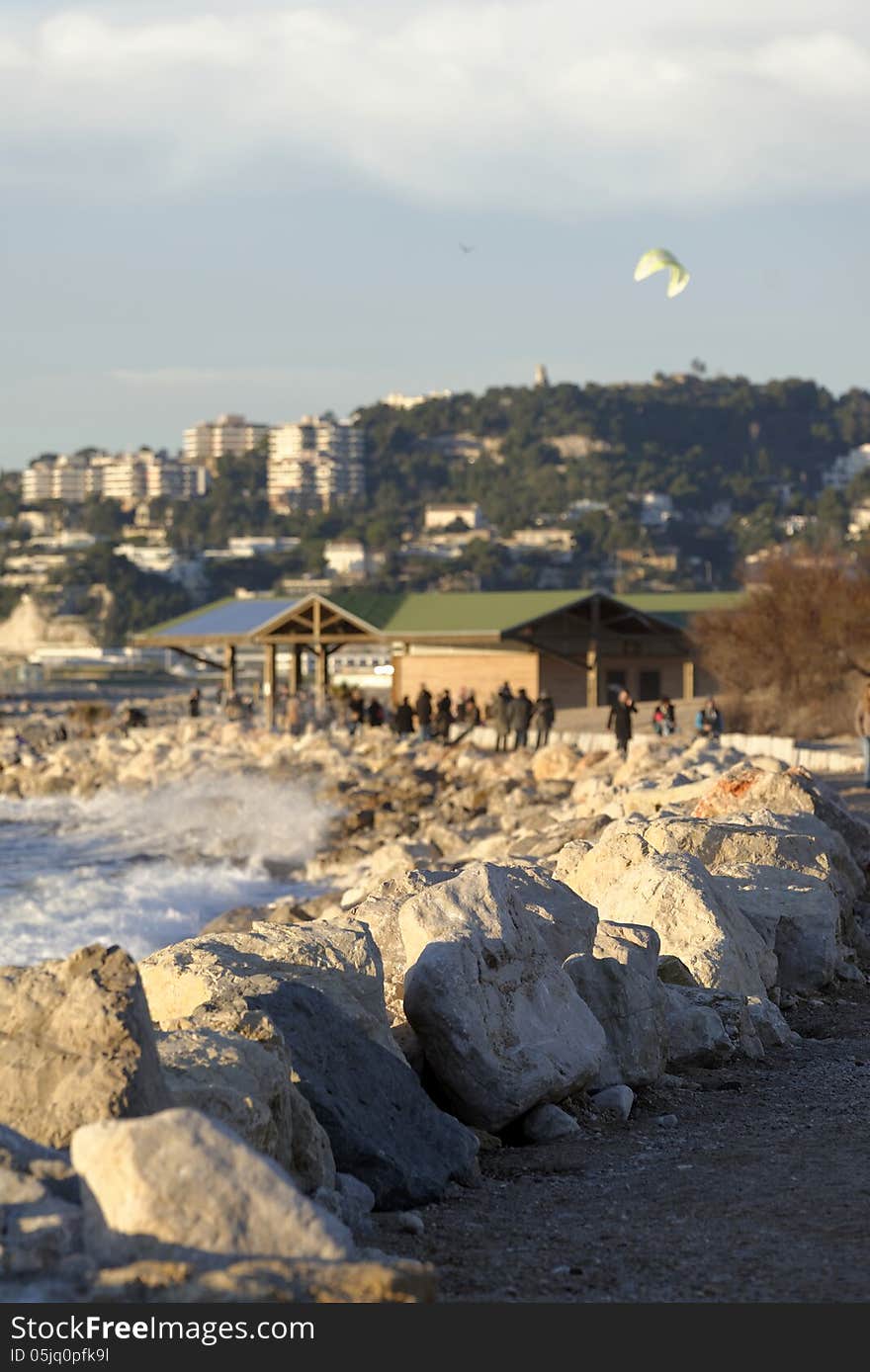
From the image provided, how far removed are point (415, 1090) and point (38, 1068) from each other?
167 cm

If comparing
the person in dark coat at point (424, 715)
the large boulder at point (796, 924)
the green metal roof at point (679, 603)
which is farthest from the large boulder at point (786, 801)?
the green metal roof at point (679, 603)

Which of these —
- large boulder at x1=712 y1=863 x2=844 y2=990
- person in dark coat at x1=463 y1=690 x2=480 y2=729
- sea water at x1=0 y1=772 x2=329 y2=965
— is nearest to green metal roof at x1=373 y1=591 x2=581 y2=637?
person in dark coat at x1=463 y1=690 x2=480 y2=729

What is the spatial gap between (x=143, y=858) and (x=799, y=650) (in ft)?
51.1

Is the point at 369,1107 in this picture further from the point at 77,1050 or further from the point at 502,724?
the point at 502,724

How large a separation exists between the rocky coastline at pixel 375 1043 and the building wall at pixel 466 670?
31.1 meters

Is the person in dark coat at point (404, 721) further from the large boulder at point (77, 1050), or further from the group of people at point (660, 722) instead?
the large boulder at point (77, 1050)

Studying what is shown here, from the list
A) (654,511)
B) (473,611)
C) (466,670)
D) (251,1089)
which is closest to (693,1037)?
(251,1089)

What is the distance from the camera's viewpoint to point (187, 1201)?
380cm

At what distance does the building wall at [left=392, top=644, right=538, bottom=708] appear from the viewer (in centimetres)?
4297

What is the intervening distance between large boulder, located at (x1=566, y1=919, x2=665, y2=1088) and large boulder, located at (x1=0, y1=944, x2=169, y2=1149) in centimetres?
267

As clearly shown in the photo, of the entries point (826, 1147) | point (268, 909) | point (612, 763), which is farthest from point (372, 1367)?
point (612, 763)

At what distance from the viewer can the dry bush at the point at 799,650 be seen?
3519 centimetres

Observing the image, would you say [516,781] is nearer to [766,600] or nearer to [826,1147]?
[766,600]

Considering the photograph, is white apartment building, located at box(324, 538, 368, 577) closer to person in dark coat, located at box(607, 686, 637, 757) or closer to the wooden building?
the wooden building
